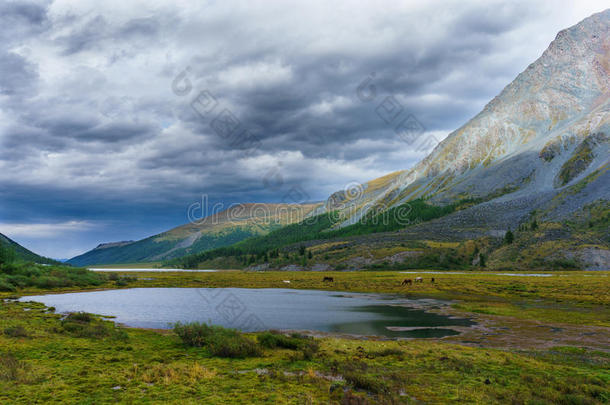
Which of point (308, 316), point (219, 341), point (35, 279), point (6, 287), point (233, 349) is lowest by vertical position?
point (308, 316)

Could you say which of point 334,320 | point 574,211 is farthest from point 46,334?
point 574,211

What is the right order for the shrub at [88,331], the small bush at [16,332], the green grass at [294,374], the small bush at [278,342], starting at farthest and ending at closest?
the shrub at [88,331], the small bush at [278,342], the small bush at [16,332], the green grass at [294,374]

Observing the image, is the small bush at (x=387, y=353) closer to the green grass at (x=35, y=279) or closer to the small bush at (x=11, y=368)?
the small bush at (x=11, y=368)

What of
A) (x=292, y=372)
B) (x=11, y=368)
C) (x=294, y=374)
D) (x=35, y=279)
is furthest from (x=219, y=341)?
(x=35, y=279)

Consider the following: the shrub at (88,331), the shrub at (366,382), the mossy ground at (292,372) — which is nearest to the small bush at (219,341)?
the mossy ground at (292,372)

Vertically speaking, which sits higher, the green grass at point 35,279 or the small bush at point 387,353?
the green grass at point 35,279

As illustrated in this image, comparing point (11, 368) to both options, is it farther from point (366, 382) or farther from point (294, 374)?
point (366, 382)

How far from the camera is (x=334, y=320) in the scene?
159 ft

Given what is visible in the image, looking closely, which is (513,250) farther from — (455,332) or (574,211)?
(455,332)

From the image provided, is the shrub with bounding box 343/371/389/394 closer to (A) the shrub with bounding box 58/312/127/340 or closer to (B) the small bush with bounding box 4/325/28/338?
(A) the shrub with bounding box 58/312/127/340

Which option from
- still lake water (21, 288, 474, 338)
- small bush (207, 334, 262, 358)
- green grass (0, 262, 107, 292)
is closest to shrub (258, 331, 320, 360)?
small bush (207, 334, 262, 358)

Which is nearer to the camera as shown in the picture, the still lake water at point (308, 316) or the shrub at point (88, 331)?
the shrub at point (88, 331)

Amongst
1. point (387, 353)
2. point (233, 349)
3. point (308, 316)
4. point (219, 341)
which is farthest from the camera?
point (308, 316)

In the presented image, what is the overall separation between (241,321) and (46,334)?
69.8 ft
